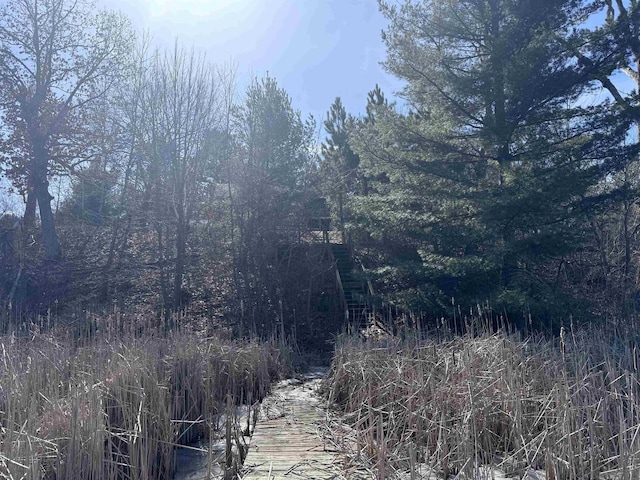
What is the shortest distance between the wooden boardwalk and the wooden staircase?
5.79 metres

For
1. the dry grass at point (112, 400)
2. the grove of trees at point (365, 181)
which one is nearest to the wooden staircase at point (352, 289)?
the grove of trees at point (365, 181)

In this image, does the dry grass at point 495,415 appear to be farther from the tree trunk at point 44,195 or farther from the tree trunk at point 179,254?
the tree trunk at point 44,195

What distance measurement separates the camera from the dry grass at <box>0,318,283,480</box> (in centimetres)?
389

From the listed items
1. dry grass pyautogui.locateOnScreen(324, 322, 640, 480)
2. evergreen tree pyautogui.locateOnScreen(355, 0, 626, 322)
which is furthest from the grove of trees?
dry grass pyautogui.locateOnScreen(324, 322, 640, 480)

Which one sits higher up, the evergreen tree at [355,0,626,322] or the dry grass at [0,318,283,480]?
the evergreen tree at [355,0,626,322]

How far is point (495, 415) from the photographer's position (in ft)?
15.1

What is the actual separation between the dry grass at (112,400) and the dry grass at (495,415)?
1549 millimetres

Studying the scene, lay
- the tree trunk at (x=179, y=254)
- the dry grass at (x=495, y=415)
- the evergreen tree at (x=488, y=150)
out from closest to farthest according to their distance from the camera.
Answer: the dry grass at (x=495, y=415) < the evergreen tree at (x=488, y=150) < the tree trunk at (x=179, y=254)

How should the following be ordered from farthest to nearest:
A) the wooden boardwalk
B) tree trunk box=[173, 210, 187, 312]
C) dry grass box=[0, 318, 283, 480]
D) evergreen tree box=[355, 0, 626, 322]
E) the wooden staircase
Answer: tree trunk box=[173, 210, 187, 312]
the wooden staircase
evergreen tree box=[355, 0, 626, 322]
the wooden boardwalk
dry grass box=[0, 318, 283, 480]

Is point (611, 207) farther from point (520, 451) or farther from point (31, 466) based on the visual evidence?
point (31, 466)

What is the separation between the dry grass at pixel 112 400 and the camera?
3893mm

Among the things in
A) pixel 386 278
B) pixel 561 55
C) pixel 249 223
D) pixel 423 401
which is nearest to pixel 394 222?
pixel 386 278

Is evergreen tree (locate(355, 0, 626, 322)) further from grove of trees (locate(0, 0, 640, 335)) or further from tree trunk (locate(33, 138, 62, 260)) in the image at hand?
tree trunk (locate(33, 138, 62, 260))

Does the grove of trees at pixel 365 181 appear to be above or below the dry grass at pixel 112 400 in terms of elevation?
above
